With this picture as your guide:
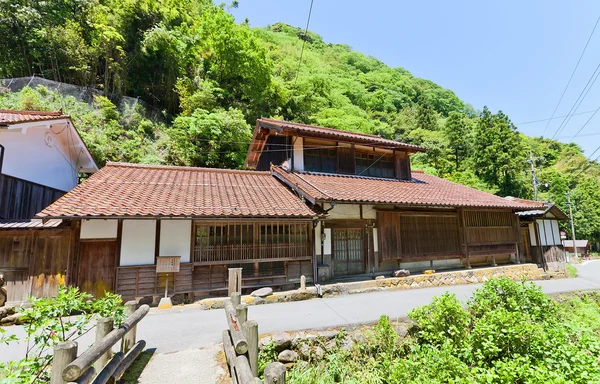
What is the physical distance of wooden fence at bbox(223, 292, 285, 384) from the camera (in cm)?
265

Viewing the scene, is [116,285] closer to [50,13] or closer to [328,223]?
[328,223]

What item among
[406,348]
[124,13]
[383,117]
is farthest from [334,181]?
[383,117]

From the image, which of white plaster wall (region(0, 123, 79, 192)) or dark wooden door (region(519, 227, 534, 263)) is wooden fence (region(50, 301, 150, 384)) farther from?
dark wooden door (region(519, 227, 534, 263))

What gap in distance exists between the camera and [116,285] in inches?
295

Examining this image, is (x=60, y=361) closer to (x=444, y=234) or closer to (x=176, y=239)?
(x=176, y=239)

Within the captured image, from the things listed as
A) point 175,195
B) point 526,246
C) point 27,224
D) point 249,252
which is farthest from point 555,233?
point 27,224

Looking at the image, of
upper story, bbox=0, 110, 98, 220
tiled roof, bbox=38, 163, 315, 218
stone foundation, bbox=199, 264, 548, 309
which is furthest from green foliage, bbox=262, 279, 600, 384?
upper story, bbox=0, 110, 98, 220

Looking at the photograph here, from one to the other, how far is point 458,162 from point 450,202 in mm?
26136

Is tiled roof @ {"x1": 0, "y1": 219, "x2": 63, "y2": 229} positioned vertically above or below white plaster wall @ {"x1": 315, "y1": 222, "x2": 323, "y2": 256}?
above

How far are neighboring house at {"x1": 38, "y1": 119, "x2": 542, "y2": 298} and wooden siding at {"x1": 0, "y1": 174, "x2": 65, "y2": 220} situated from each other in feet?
8.65

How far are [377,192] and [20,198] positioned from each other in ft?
44.1

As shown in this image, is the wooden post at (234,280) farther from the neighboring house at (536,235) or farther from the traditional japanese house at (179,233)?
Answer: the neighboring house at (536,235)

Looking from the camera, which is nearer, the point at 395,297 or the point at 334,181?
the point at 395,297

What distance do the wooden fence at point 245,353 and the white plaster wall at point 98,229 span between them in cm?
510
